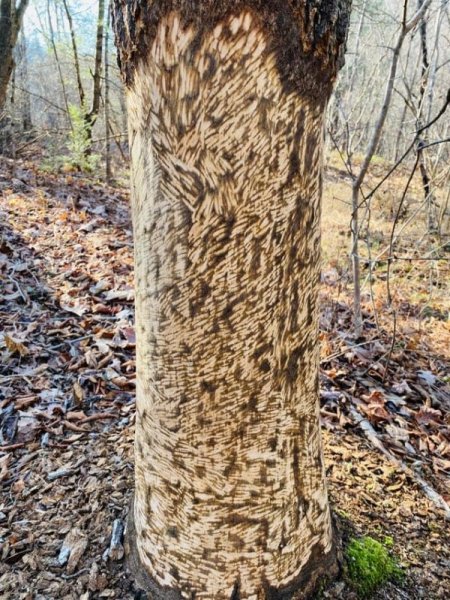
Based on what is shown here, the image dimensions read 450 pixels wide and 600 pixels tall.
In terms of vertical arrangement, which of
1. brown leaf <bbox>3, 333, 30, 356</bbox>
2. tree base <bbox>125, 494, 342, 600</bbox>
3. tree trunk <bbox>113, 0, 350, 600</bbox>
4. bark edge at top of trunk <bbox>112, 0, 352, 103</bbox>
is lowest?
brown leaf <bbox>3, 333, 30, 356</bbox>

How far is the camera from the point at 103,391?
8.38ft

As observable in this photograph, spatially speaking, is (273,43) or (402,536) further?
(402,536)

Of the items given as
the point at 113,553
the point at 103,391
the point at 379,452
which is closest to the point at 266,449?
the point at 113,553

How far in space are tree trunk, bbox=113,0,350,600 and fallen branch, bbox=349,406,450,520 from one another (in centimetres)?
82

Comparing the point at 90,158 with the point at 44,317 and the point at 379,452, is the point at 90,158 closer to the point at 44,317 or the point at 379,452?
the point at 44,317

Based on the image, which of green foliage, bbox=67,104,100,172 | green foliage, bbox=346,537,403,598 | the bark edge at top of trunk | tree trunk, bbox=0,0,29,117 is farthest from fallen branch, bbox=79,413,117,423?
green foliage, bbox=67,104,100,172

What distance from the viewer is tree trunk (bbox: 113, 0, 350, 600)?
900 millimetres

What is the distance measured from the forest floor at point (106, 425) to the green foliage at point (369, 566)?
3 centimetres

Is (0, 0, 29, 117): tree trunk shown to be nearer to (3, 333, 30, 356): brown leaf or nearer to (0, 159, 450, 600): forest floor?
(0, 159, 450, 600): forest floor

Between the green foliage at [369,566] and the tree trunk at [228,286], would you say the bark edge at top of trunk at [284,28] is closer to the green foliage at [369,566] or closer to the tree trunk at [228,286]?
the tree trunk at [228,286]

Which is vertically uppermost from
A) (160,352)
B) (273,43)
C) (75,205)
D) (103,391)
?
(273,43)

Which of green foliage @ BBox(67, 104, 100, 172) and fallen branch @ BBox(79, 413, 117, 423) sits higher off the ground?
green foliage @ BBox(67, 104, 100, 172)

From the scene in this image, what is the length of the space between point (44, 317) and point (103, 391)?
1.16 m

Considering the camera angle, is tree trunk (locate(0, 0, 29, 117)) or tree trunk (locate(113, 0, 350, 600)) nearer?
tree trunk (locate(113, 0, 350, 600))
